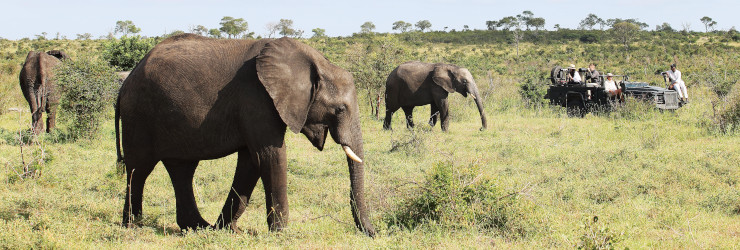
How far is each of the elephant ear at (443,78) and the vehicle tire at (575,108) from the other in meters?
3.98

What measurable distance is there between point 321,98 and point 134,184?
2.40 meters

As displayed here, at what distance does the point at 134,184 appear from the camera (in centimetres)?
680

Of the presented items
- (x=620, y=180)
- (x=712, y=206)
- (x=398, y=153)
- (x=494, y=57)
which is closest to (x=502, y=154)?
(x=398, y=153)

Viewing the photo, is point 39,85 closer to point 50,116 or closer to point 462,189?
point 50,116

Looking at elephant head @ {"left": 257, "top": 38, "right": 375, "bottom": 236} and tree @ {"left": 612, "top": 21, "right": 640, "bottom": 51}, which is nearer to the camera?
elephant head @ {"left": 257, "top": 38, "right": 375, "bottom": 236}

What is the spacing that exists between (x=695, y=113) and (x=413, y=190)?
1246 cm

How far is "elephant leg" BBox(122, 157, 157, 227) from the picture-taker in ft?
21.7

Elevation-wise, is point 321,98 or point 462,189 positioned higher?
point 321,98

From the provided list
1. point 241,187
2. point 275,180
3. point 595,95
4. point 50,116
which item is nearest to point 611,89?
point 595,95

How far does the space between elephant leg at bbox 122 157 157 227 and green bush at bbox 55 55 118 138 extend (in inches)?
257

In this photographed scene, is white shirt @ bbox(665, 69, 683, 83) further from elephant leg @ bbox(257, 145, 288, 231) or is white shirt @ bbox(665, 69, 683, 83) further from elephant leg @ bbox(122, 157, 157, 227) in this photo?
elephant leg @ bbox(122, 157, 157, 227)

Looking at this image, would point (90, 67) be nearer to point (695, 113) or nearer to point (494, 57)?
point (695, 113)

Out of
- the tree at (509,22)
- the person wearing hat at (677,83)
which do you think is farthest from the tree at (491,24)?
the person wearing hat at (677,83)

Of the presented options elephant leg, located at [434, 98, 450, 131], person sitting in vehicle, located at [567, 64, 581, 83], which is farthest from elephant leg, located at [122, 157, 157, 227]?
person sitting in vehicle, located at [567, 64, 581, 83]
